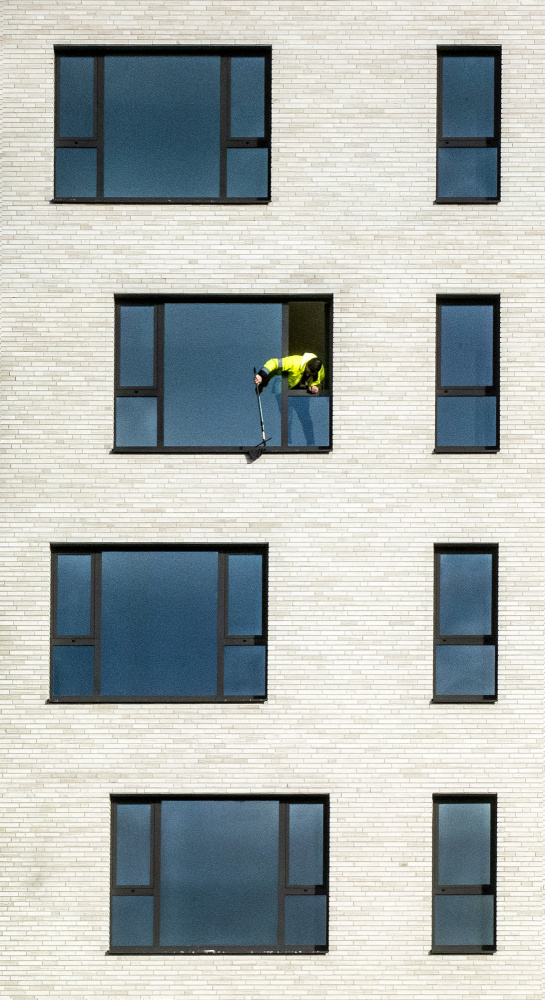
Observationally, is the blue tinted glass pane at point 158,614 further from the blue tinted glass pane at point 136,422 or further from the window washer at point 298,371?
the window washer at point 298,371

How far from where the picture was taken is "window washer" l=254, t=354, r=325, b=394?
41.1 feet

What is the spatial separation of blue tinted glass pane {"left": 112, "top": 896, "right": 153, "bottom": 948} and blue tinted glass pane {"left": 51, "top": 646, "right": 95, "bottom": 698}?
274 cm

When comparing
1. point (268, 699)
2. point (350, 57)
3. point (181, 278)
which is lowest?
point (268, 699)

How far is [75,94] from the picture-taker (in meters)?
13.0

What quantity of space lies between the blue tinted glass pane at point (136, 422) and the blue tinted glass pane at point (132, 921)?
5.99 m

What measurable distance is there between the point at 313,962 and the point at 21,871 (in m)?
3.94

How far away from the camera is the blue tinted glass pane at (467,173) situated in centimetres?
1291

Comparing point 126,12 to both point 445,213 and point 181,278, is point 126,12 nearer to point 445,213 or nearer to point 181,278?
point 181,278

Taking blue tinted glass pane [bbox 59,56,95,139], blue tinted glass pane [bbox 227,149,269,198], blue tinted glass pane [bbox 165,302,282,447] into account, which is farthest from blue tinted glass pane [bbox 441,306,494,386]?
blue tinted glass pane [bbox 59,56,95,139]

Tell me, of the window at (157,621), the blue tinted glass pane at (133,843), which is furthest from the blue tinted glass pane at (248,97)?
the blue tinted glass pane at (133,843)

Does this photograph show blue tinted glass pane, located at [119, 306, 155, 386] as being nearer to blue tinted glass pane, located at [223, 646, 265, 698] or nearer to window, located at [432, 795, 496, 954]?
blue tinted glass pane, located at [223, 646, 265, 698]

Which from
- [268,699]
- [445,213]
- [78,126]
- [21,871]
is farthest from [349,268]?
[21,871]

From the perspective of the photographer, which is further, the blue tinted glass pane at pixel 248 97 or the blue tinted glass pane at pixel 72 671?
the blue tinted glass pane at pixel 248 97

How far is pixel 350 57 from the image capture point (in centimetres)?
1276
